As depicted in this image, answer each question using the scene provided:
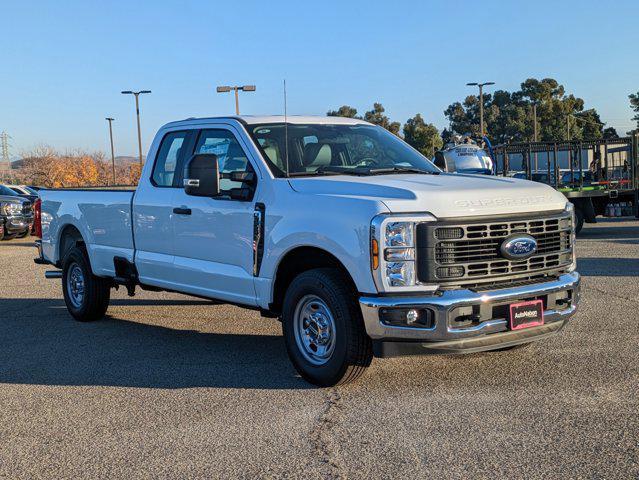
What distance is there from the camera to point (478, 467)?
4137 millimetres

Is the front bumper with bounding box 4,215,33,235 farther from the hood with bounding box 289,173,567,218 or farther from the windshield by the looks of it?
the hood with bounding box 289,173,567,218

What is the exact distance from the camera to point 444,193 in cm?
536

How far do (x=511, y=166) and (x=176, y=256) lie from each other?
17360mm

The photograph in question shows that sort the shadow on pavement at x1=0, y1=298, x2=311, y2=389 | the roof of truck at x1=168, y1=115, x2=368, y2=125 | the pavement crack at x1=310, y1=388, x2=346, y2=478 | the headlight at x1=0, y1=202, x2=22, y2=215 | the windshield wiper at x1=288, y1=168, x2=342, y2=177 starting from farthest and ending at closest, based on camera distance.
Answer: the headlight at x1=0, y1=202, x2=22, y2=215 < the roof of truck at x1=168, y1=115, x2=368, y2=125 < the windshield wiper at x1=288, y1=168, x2=342, y2=177 < the shadow on pavement at x1=0, y1=298, x2=311, y2=389 < the pavement crack at x1=310, y1=388, x2=346, y2=478

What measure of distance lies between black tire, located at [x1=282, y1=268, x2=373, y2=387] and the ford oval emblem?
1.11 metres

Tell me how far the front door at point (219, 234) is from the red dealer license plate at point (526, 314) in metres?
2.09

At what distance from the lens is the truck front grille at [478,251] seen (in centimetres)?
520

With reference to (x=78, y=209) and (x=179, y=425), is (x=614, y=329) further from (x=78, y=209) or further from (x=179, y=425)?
(x=78, y=209)

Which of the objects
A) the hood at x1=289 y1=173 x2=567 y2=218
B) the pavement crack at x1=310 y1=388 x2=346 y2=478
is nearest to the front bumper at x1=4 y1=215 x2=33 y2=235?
the hood at x1=289 y1=173 x2=567 y2=218

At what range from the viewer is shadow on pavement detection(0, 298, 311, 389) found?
6.17 metres

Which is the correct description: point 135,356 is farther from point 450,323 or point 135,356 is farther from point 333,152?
point 450,323

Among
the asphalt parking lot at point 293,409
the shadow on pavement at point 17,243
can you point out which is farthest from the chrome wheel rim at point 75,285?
the shadow on pavement at point 17,243

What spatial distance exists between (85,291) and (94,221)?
2.76 feet

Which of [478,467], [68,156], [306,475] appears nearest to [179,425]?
[306,475]
